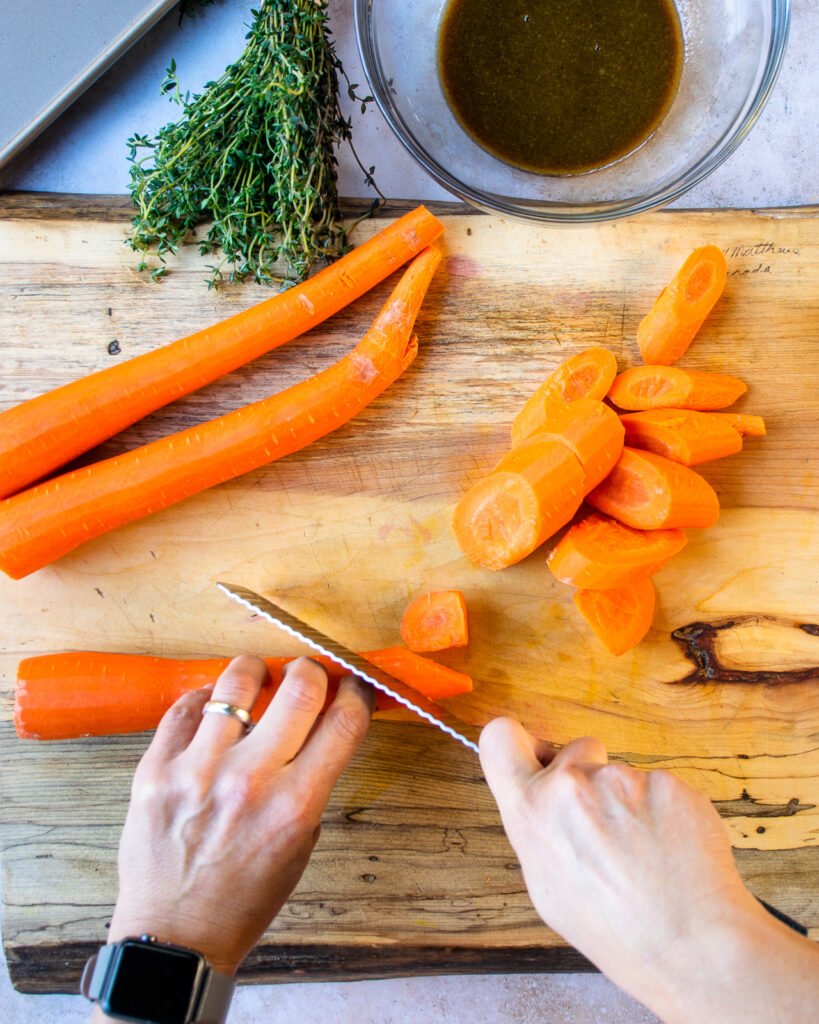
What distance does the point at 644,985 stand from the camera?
1.64 meters

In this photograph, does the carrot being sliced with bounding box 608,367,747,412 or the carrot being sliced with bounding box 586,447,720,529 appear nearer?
the carrot being sliced with bounding box 586,447,720,529

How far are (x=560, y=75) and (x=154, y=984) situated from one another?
2.54 m

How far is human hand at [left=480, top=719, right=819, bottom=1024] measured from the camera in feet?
5.21

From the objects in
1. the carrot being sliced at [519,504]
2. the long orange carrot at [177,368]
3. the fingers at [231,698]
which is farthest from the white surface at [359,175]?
the fingers at [231,698]

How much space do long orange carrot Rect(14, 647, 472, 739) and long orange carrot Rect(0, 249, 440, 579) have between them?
0.33 metres

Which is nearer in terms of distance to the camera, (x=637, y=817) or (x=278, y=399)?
(x=637, y=817)

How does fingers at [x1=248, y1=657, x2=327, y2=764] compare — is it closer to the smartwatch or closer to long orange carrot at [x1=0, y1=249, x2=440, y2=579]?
the smartwatch

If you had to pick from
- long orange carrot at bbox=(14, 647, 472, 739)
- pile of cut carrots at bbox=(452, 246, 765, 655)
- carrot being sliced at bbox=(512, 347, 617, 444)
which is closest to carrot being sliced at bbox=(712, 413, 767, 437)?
pile of cut carrots at bbox=(452, 246, 765, 655)

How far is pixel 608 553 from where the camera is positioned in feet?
7.72

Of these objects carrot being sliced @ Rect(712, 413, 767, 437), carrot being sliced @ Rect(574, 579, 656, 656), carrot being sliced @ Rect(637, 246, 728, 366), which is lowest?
carrot being sliced @ Rect(574, 579, 656, 656)

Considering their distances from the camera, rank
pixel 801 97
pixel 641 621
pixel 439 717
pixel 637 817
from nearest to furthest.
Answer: pixel 637 817, pixel 439 717, pixel 641 621, pixel 801 97

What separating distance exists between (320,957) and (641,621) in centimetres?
136

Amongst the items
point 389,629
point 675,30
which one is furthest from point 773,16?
point 389,629

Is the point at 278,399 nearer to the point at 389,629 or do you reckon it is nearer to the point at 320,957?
the point at 389,629
